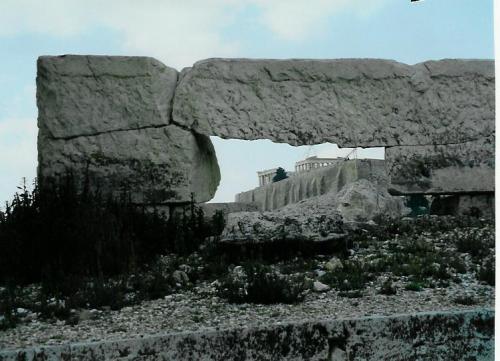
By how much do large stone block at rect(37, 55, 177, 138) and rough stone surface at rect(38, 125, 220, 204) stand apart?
107 mm

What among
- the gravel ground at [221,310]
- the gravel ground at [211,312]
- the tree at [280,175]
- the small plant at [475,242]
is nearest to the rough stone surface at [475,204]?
the small plant at [475,242]

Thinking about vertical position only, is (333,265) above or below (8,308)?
above

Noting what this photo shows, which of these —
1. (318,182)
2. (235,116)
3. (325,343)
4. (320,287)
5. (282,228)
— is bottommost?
(325,343)

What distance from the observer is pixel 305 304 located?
215 inches

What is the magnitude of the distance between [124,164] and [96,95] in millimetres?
804

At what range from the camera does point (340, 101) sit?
8.75m

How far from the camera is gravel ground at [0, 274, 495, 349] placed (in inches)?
194

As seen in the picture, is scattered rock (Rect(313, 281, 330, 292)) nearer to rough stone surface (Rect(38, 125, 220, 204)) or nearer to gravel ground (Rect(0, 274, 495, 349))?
gravel ground (Rect(0, 274, 495, 349))

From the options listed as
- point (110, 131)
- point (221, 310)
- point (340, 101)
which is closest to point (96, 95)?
point (110, 131)

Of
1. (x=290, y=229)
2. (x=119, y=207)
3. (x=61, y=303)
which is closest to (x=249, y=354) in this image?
(x=61, y=303)

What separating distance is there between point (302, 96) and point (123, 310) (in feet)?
12.8

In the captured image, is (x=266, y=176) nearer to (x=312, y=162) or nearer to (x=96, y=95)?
(x=312, y=162)

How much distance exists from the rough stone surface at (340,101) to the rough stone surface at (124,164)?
46 cm

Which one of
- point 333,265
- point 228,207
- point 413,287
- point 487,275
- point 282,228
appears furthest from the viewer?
point 228,207
